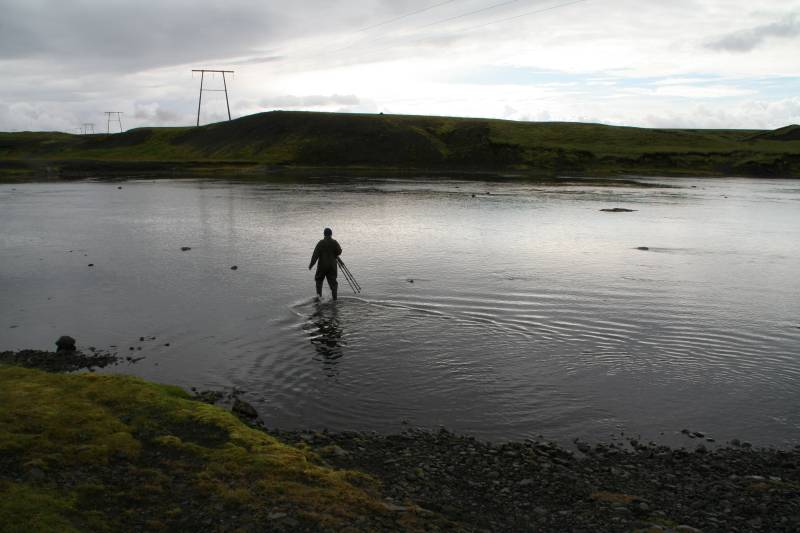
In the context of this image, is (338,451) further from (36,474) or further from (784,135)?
(784,135)

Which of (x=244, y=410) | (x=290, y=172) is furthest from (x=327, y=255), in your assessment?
(x=290, y=172)

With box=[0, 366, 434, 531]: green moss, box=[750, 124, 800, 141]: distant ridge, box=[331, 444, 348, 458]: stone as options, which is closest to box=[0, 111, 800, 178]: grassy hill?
box=[750, 124, 800, 141]: distant ridge

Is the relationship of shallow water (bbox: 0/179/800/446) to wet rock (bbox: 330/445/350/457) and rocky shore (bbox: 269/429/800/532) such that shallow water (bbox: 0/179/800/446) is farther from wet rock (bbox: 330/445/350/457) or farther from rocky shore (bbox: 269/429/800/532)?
wet rock (bbox: 330/445/350/457)

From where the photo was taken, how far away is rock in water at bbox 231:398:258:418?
14367 mm

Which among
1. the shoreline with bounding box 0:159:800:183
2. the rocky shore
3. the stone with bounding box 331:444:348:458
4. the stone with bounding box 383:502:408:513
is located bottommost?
the rocky shore

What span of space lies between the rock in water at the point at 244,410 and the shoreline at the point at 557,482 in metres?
0.02

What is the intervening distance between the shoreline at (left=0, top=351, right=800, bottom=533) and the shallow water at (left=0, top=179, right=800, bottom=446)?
91 centimetres

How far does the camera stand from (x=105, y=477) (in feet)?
34.1

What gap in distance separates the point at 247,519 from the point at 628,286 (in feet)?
75.3

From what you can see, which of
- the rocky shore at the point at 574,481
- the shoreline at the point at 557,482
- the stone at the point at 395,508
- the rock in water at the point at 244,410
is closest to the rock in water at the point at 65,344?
the shoreline at the point at 557,482

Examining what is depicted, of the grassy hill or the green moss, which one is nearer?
the green moss

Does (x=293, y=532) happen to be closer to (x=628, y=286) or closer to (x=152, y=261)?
(x=628, y=286)

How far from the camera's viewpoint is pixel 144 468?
10844 mm

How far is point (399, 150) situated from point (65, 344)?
12929 centimetres
